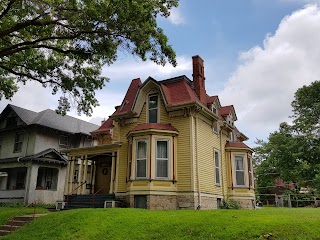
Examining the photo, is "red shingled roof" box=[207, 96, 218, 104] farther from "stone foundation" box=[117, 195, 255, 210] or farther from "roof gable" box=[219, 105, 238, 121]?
"stone foundation" box=[117, 195, 255, 210]

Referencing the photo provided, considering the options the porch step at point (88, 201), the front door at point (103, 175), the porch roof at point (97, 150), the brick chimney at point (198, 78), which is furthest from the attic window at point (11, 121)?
the brick chimney at point (198, 78)

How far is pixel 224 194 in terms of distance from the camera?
18906mm

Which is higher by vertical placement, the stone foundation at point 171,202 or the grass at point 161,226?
the stone foundation at point 171,202

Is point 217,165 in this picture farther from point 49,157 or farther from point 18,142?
point 18,142

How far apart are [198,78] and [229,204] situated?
812 cm

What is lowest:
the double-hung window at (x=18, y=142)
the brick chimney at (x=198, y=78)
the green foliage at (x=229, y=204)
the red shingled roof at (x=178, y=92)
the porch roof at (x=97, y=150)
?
the green foliage at (x=229, y=204)

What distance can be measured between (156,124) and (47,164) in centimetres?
1467

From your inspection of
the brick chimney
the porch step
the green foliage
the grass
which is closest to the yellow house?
the brick chimney

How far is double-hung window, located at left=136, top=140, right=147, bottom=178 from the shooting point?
15.7 meters

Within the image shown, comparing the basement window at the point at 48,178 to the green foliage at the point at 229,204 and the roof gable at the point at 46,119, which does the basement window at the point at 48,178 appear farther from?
the green foliage at the point at 229,204

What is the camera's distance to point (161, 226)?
1022 cm

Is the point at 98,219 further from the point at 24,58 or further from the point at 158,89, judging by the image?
the point at 24,58

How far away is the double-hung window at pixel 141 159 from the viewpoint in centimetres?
1573

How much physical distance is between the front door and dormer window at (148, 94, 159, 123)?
470 cm
